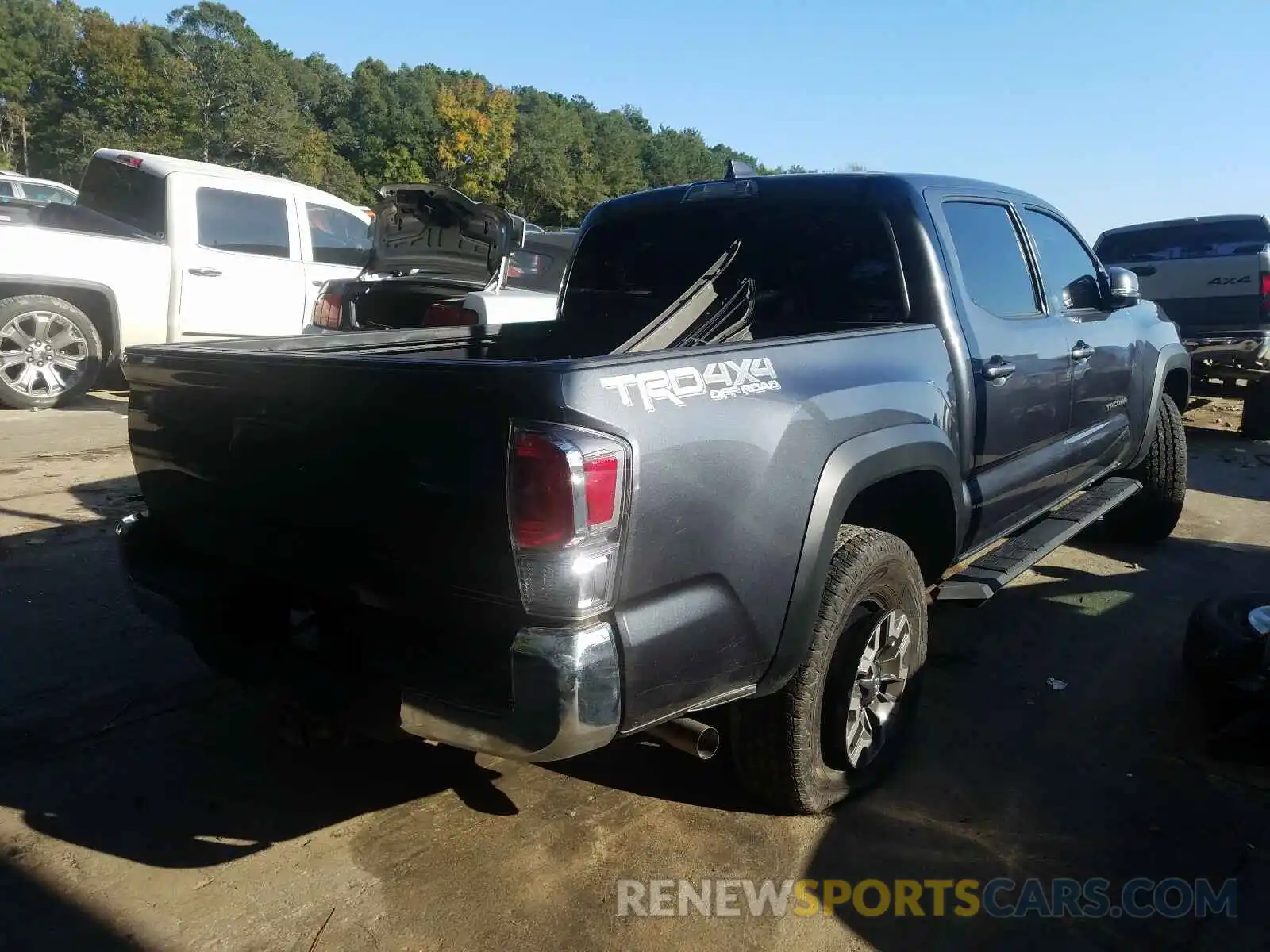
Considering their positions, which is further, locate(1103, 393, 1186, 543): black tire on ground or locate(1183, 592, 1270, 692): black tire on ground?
locate(1103, 393, 1186, 543): black tire on ground

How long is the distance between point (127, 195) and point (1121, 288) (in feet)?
26.4

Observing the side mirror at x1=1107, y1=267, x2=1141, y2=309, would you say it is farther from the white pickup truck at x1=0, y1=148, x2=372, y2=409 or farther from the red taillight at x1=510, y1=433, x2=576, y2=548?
the white pickup truck at x1=0, y1=148, x2=372, y2=409

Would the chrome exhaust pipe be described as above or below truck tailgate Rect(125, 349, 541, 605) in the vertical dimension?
below

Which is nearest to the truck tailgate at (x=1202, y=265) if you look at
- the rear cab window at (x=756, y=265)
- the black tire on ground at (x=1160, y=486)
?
the black tire on ground at (x=1160, y=486)

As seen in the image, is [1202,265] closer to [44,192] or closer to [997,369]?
[997,369]

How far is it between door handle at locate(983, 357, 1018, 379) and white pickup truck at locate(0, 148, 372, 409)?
593 centimetres

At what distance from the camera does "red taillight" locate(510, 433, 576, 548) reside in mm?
1922

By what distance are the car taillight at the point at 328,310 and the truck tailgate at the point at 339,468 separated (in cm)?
475

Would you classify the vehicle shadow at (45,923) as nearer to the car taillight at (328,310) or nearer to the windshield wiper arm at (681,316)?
the windshield wiper arm at (681,316)

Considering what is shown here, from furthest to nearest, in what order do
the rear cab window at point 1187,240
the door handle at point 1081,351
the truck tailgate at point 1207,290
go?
1. the rear cab window at point 1187,240
2. the truck tailgate at point 1207,290
3. the door handle at point 1081,351

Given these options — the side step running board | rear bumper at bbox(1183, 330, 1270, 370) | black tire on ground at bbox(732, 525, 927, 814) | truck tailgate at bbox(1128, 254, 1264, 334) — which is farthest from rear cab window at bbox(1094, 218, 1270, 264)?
black tire on ground at bbox(732, 525, 927, 814)

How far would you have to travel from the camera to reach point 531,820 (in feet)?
9.25

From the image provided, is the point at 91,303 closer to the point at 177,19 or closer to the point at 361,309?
the point at 361,309

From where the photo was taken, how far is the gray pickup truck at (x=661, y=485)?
2004mm
